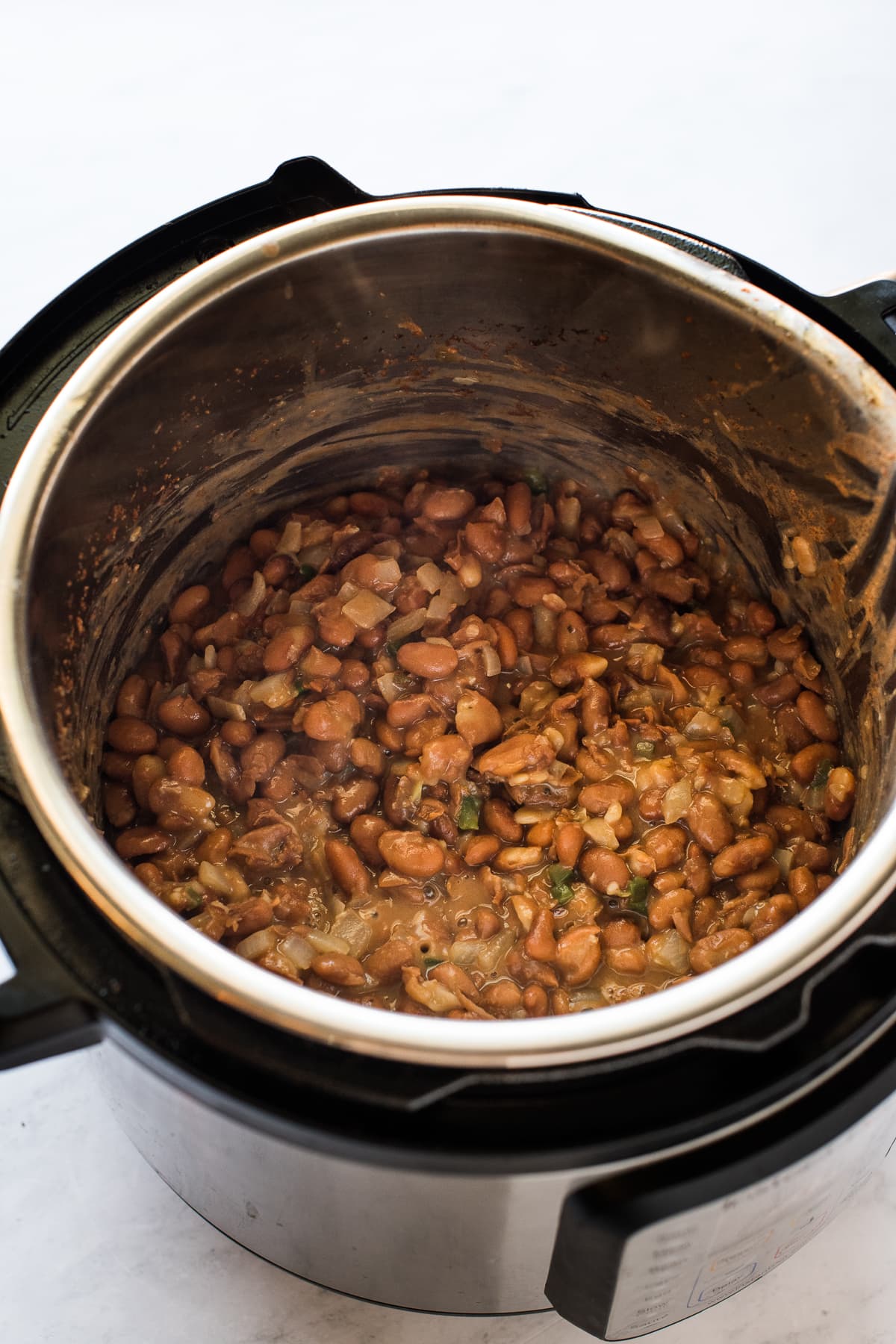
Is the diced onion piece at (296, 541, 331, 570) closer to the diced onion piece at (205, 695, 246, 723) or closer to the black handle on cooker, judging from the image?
the diced onion piece at (205, 695, 246, 723)

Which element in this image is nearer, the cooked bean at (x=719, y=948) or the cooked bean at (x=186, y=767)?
the cooked bean at (x=719, y=948)

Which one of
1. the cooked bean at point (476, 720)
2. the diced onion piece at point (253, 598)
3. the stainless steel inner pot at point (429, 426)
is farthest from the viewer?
the diced onion piece at point (253, 598)

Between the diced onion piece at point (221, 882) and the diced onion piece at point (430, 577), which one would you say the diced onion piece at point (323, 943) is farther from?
the diced onion piece at point (430, 577)

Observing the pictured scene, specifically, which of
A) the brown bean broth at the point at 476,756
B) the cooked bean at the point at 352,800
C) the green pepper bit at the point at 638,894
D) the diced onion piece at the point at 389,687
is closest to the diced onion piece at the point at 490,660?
the brown bean broth at the point at 476,756

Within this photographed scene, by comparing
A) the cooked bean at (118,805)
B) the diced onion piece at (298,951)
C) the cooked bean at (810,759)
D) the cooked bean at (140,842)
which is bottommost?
the diced onion piece at (298,951)

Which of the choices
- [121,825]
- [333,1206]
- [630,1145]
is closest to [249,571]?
[121,825]

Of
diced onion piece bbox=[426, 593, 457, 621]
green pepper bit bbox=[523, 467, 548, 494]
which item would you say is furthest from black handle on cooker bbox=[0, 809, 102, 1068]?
green pepper bit bbox=[523, 467, 548, 494]

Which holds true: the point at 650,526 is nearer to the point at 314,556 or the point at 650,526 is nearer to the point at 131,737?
the point at 314,556
